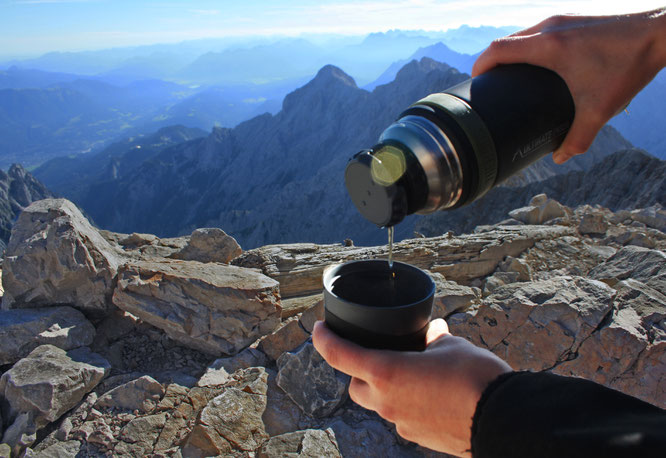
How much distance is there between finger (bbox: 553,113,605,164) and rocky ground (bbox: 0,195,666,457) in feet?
11.1

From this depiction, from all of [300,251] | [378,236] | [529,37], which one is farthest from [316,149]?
[529,37]

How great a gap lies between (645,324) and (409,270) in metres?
4.50

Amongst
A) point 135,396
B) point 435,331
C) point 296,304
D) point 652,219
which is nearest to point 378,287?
point 435,331

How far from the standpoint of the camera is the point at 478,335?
5.30m

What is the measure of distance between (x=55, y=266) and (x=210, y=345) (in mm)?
2655

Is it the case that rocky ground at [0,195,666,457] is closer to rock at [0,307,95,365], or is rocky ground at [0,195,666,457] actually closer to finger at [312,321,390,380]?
rock at [0,307,95,365]

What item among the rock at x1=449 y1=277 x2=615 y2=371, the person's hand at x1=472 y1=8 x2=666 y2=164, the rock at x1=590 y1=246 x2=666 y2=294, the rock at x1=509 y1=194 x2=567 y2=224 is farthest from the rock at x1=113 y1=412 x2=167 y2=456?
the rock at x1=509 y1=194 x2=567 y2=224

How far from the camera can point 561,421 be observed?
3.92ft

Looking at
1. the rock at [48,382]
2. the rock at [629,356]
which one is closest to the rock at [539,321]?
the rock at [629,356]

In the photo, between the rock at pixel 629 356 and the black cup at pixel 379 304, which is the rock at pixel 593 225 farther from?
the black cup at pixel 379 304

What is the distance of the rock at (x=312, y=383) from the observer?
4.67 meters

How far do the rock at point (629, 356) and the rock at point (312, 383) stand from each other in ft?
8.89

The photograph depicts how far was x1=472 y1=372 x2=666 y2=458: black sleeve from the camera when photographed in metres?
1.02

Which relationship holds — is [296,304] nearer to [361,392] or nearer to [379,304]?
[379,304]
